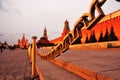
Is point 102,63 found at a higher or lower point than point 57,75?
higher

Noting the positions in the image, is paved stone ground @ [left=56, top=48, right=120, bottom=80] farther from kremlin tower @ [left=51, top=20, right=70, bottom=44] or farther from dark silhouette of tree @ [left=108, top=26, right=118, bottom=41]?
kremlin tower @ [left=51, top=20, right=70, bottom=44]

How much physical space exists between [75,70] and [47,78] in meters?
0.77

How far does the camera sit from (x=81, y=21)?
156 centimetres

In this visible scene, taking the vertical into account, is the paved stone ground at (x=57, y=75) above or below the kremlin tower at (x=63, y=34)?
below

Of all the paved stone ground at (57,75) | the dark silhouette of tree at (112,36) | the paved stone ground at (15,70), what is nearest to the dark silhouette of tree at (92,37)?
the dark silhouette of tree at (112,36)

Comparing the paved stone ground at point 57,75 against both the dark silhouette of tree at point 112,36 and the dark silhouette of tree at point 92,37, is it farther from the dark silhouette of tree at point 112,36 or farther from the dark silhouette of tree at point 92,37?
the dark silhouette of tree at point 92,37

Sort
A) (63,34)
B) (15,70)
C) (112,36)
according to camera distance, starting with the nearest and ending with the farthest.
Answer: (15,70) < (112,36) < (63,34)

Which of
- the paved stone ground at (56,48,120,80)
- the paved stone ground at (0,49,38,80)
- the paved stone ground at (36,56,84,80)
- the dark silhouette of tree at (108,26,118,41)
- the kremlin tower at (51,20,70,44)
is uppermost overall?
the kremlin tower at (51,20,70,44)

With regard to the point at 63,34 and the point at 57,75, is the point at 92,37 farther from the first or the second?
the point at 63,34

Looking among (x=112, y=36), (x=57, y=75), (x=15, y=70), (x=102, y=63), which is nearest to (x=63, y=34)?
(x=112, y=36)

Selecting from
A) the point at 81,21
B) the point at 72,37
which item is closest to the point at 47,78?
the point at 72,37

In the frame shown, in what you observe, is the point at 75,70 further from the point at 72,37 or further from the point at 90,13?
the point at 90,13

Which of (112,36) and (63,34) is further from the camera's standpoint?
(63,34)

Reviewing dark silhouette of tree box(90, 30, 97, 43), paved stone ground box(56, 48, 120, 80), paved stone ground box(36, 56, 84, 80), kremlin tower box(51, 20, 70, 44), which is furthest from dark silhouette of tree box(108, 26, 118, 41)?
kremlin tower box(51, 20, 70, 44)
